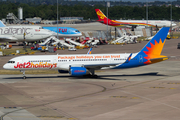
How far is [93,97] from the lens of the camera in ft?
121

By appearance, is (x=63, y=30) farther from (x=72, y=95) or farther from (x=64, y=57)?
(x=72, y=95)

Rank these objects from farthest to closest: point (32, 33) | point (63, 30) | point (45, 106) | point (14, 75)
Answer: point (63, 30), point (32, 33), point (14, 75), point (45, 106)

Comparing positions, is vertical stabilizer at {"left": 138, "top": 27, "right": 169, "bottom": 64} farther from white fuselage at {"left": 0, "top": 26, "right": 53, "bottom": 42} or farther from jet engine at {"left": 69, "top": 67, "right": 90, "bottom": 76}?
white fuselage at {"left": 0, "top": 26, "right": 53, "bottom": 42}

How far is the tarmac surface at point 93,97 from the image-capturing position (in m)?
29.5

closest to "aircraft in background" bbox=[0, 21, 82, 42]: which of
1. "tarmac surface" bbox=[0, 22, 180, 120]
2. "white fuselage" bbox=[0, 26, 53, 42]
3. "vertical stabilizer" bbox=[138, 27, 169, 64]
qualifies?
"white fuselage" bbox=[0, 26, 53, 42]

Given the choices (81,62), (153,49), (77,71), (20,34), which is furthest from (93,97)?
(20,34)

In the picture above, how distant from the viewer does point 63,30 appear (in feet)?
367

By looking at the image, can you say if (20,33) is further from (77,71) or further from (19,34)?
(77,71)

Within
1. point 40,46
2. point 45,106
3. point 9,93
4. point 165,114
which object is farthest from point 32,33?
point 165,114

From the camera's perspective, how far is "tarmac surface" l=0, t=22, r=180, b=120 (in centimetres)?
2955

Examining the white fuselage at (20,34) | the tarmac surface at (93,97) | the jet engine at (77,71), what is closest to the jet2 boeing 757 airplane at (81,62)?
the jet engine at (77,71)

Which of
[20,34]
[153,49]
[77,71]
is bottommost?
[77,71]

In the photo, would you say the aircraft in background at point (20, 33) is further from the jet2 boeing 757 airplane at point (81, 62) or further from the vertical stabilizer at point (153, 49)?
the vertical stabilizer at point (153, 49)

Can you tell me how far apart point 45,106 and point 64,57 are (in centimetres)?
1747
